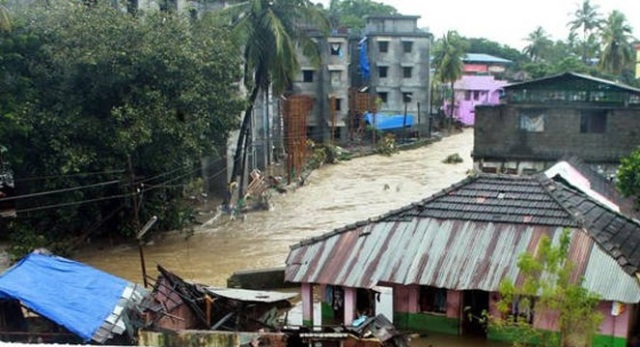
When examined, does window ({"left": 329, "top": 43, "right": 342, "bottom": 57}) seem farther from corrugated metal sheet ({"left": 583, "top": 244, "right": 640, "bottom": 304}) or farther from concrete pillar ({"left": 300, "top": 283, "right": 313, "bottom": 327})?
corrugated metal sheet ({"left": 583, "top": 244, "right": 640, "bottom": 304})

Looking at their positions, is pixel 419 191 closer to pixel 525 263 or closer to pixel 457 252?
pixel 457 252

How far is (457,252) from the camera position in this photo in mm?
13750

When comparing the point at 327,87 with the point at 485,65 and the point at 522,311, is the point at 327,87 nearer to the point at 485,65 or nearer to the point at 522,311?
the point at 485,65

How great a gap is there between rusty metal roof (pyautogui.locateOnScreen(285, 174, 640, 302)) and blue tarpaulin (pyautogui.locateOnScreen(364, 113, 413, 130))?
36046 millimetres

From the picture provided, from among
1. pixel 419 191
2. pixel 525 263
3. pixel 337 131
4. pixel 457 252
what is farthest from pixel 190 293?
pixel 337 131

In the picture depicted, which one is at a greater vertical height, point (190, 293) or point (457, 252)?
point (457, 252)

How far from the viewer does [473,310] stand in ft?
47.3

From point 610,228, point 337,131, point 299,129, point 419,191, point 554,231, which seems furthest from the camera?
point 337,131

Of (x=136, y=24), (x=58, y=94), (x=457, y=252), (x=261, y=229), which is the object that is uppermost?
(x=136, y=24)

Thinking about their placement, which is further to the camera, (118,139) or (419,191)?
(419,191)

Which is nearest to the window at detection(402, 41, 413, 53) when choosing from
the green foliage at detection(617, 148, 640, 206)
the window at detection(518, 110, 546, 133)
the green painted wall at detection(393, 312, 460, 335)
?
the window at detection(518, 110, 546, 133)

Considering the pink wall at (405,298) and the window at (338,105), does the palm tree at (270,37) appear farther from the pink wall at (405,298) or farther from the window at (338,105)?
the window at (338,105)

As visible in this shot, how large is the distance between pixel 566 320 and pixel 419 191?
25519 mm

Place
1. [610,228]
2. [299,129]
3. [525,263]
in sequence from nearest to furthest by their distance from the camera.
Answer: [525,263]
[610,228]
[299,129]
